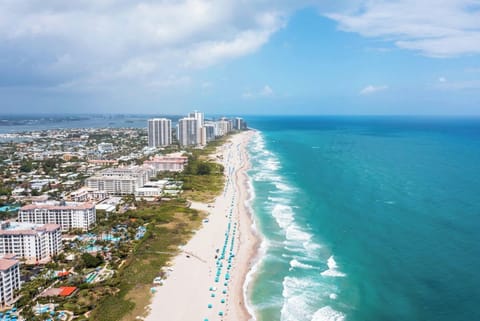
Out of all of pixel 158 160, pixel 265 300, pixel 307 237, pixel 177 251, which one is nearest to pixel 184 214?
pixel 177 251

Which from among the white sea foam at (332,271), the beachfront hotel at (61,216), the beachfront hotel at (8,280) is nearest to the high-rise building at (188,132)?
the beachfront hotel at (61,216)

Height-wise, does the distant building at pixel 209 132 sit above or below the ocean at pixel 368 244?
above

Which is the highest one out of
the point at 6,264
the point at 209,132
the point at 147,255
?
the point at 209,132

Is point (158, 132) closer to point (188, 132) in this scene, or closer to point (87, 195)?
point (188, 132)

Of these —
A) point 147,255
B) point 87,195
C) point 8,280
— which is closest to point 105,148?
point 87,195

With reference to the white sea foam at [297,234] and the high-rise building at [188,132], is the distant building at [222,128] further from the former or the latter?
the white sea foam at [297,234]

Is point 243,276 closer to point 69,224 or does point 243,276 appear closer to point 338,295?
point 338,295
